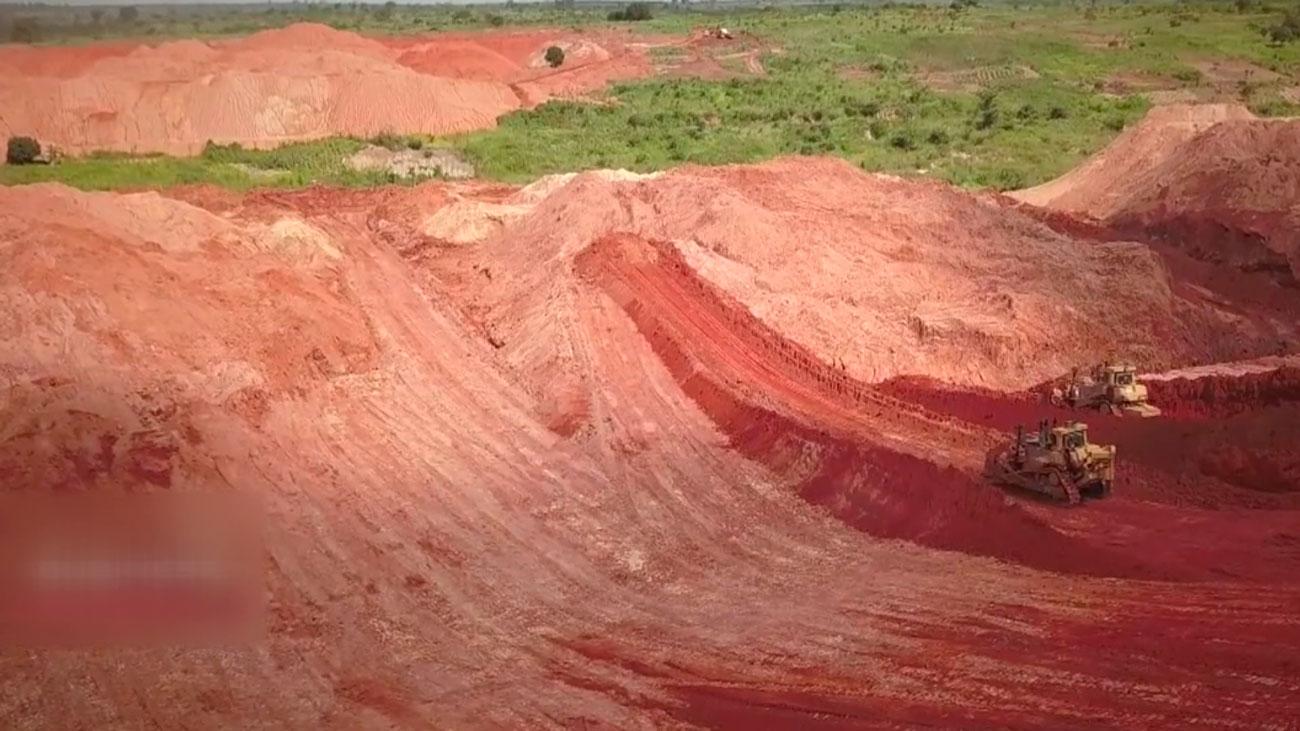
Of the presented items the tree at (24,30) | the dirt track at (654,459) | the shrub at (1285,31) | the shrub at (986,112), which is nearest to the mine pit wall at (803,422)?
the dirt track at (654,459)

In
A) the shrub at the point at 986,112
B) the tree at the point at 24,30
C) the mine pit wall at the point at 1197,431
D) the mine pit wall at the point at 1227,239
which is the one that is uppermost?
the tree at the point at 24,30

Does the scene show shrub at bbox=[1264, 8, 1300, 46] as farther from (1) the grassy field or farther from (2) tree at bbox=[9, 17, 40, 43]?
(2) tree at bbox=[9, 17, 40, 43]

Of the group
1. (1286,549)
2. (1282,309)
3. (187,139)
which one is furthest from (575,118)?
(1286,549)

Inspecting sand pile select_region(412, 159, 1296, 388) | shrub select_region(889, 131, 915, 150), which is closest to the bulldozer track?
sand pile select_region(412, 159, 1296, 388)

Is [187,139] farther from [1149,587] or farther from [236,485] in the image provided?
[1149,587]

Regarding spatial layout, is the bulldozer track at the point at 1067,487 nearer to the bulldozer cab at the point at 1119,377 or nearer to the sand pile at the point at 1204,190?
the bulldozer cab at the point at 1119,377
